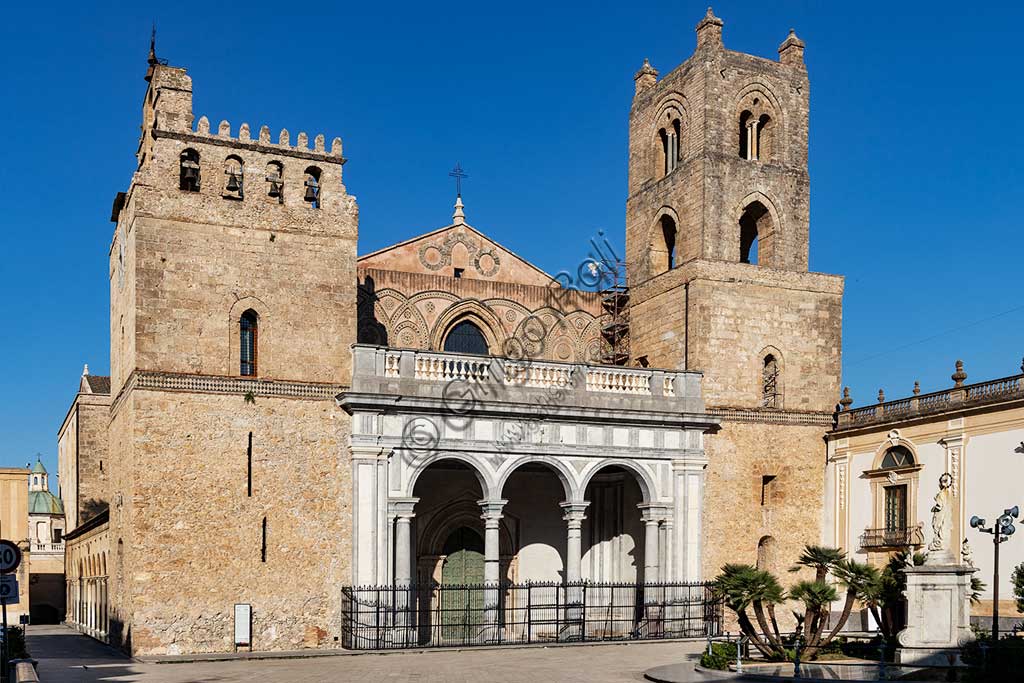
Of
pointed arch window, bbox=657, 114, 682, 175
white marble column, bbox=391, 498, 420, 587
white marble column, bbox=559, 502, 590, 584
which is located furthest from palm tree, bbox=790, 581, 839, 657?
pointed arch window, bbox=657, 114, 682, 175

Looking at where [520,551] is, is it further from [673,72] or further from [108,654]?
[673,72]

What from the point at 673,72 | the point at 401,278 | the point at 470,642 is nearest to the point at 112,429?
the point at 401,278

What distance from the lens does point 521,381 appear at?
3017cm

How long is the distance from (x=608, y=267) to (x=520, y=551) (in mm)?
9397

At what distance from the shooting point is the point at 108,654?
27.6 m

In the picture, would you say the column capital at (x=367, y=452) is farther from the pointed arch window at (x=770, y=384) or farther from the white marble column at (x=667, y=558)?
the pointed arch window at (x=770, y=384)

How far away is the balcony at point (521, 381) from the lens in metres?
28.6

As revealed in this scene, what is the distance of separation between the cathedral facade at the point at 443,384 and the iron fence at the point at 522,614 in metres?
0.31

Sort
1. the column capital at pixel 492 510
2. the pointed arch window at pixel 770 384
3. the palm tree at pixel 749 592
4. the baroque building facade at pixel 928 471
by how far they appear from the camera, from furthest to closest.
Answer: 1. the pointed arch window at pixel 770 384
2. the column capital at pixel 492 510
3. the baroque building facade at pixel 928 471
4. the palm tree at pixel 749 592

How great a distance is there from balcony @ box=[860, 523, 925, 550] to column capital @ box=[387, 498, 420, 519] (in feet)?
40.7

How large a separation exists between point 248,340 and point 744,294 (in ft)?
45.5

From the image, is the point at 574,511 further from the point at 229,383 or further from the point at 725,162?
the point at 725,162

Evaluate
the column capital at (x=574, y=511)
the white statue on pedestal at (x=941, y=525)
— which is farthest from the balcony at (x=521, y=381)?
the white statue on pedestal at (x=941, y=525)

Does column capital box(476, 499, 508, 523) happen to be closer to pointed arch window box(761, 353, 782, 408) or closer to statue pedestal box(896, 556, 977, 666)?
pointed arch window box(761, 353, 782, 408)
